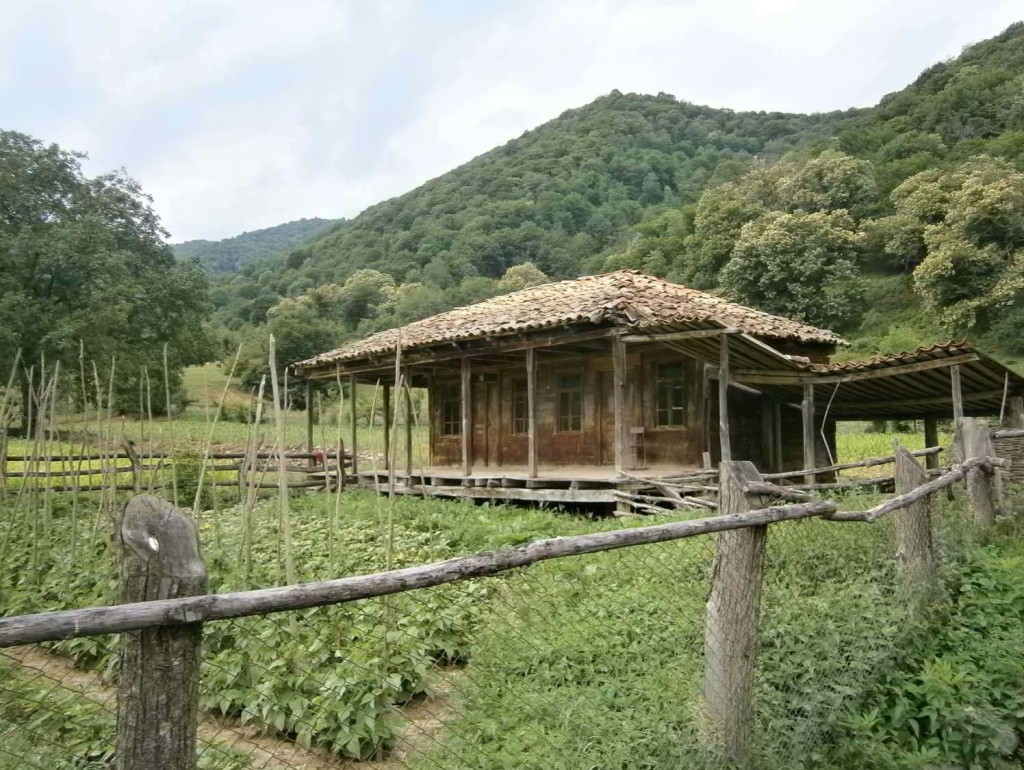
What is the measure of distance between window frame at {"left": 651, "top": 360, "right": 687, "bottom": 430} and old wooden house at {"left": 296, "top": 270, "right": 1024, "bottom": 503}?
0.02 metres

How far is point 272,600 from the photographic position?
164 centimetres

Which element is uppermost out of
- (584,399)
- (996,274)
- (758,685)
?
(996,274)

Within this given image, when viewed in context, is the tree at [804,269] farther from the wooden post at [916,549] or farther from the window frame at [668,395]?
the wooden post at [916,549]

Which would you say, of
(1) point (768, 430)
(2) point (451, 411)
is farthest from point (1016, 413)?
(2) point (451, 411)

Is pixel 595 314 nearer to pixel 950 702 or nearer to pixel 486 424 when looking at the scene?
pixel 486 424

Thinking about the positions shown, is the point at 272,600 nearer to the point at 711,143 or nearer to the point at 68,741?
the point at 68,741

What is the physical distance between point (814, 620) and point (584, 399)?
9541mm

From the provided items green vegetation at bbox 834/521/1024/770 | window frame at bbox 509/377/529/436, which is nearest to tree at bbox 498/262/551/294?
window frame at bbox 509/377/529/436

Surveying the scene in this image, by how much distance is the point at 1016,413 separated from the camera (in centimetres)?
1033

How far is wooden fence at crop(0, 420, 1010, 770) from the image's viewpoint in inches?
58.1

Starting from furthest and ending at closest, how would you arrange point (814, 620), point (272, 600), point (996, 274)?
point (996, 274)
point (814, 620)
point (272, 600)

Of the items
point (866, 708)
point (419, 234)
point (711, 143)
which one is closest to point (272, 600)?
point (866, 708)

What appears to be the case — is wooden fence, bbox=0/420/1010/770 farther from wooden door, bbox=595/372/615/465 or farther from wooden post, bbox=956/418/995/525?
wooden door, bbox=595/372/615/465

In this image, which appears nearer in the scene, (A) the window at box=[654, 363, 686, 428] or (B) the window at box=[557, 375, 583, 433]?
(A) the window at box=[654, 363, 686, 428]
